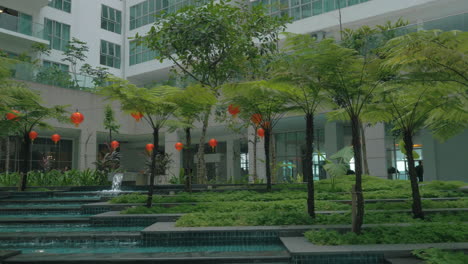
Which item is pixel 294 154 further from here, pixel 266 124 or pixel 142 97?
pixel 142 97

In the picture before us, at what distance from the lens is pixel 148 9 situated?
27953 millimetres

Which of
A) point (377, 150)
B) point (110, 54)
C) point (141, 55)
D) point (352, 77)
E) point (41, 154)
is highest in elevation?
point (110, 54)

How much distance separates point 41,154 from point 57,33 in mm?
8272

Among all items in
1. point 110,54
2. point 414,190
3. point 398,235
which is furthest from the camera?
point 110,54

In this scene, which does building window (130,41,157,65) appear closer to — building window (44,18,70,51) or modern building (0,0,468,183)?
modern building (0,0,468,183)

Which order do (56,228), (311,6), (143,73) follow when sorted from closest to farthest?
1. (56,228)
2. (311,6)
3. (143,73)

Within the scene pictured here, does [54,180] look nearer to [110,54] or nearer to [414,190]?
[414,190]

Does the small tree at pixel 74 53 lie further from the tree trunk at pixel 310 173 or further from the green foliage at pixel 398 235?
the green foliage at pixel 398 235

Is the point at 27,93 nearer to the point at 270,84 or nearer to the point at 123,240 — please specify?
the point at 123,240

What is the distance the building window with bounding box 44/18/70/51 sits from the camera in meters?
24.5

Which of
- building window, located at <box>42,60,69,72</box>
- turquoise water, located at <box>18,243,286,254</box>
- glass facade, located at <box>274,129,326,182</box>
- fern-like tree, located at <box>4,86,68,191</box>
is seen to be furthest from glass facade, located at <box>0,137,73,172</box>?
turquoise water, located at <box>18,243,286,254</box>

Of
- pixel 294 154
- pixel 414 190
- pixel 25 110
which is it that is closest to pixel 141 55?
pixel 294 154

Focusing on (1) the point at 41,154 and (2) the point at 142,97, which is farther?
(1) the point at 41,154

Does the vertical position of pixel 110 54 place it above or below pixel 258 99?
above
